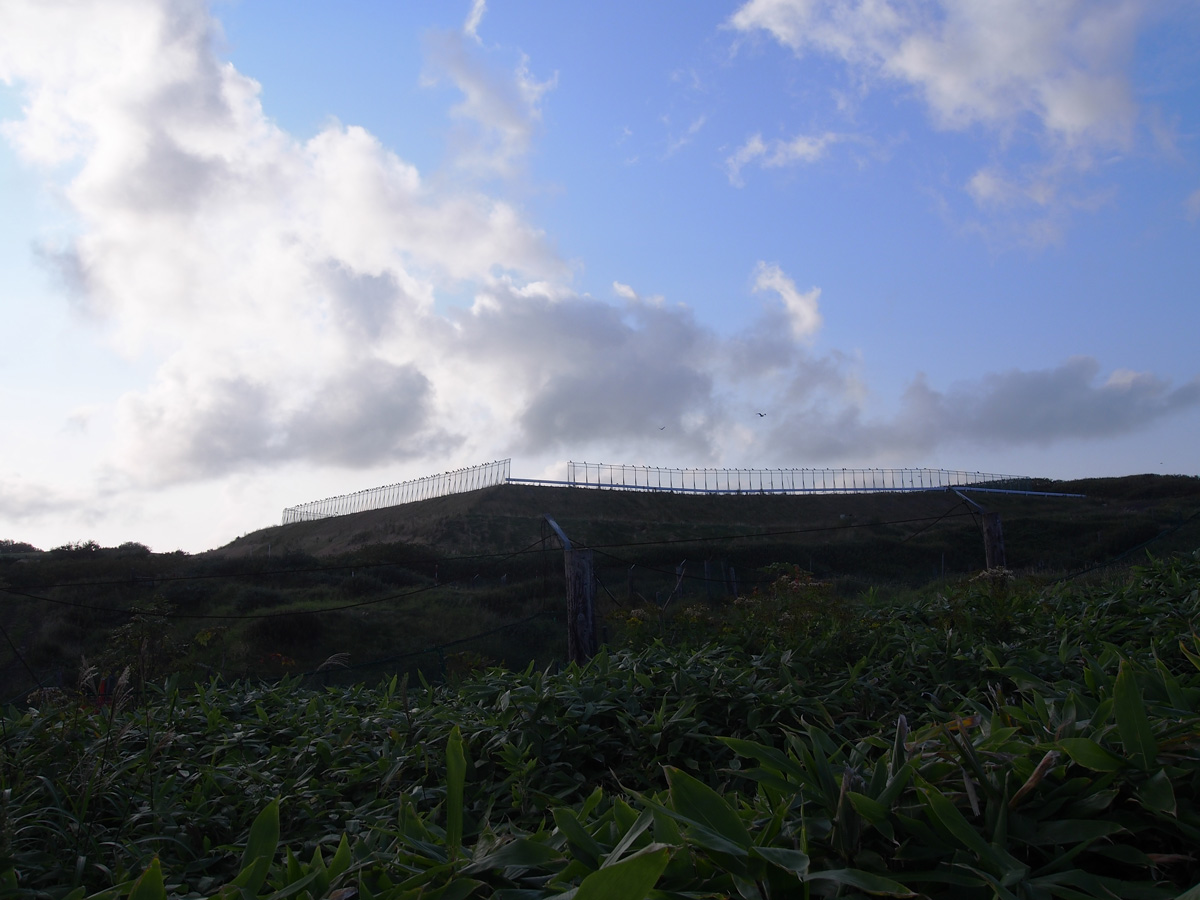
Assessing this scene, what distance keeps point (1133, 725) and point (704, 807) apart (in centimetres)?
73

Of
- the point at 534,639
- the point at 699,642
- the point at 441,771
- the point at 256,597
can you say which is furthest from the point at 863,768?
the point at 256,597

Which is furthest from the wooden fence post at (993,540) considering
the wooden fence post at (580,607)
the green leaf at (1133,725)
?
the green leaf at (1133,725)

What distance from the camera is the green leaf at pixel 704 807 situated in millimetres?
1172

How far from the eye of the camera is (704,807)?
1211 millimetres

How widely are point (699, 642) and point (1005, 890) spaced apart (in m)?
4.59

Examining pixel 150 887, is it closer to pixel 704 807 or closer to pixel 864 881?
pixel 704 807

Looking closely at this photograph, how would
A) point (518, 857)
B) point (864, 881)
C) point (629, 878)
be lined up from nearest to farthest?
point (629, 878) → point (864, 881) → point (518, 857)

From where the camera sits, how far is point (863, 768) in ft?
4.91

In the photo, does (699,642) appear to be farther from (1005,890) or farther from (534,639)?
(534,639)

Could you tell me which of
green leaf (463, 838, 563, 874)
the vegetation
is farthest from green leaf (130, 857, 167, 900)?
green leaf (463, 838, 563, 874)

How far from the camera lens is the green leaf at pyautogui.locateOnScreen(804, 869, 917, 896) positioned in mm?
997

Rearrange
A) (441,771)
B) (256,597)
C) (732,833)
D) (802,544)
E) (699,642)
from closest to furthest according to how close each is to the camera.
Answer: (732,833)
(441,771)
(699,642)
(256,597)
(802,544)

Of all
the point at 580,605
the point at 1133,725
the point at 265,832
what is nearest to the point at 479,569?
the point at 580,605

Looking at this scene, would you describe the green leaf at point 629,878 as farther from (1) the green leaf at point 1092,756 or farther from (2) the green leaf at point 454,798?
(1) the green leaf at point 1092,756
